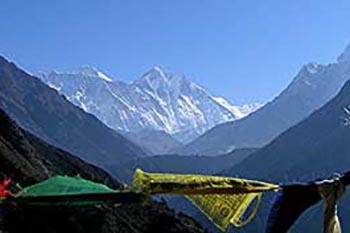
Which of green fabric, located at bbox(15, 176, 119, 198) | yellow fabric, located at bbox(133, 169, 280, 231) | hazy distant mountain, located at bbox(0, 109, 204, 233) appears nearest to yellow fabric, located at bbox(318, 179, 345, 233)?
yellow fabric, located at bbox(133, 169, 280, 231)

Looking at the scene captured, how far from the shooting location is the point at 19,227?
4288 cm

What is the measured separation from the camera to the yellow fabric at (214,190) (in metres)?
10.6

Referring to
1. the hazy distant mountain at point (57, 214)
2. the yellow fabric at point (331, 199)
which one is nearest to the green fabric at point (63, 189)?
the yellow fabric at point (331, 199)

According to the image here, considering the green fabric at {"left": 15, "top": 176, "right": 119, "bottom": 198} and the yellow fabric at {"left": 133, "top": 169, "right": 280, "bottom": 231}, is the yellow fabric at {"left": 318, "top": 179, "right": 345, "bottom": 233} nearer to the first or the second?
the yellow fabric at {"left": 133, "top": 169, "right": 280, "bottom": 231}

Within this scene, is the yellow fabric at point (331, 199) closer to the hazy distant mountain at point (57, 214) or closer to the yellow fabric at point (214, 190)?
the yellow fabric at point (214, 190)

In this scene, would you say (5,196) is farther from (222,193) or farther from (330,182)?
(330,182)

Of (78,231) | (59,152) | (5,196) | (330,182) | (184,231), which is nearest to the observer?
(330,182)

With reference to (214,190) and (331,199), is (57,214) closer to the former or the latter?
(214,190)

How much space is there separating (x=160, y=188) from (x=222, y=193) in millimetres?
806

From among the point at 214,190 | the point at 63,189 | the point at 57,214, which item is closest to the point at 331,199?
the point at 214,190

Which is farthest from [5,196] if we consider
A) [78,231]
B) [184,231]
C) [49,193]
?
[184,231]

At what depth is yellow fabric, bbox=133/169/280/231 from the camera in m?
10.6

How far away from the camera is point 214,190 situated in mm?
10625

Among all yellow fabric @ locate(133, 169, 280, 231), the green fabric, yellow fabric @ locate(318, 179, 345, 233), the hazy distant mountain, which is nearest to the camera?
yellow fabric @ locate(318, 179, 345, 233)
